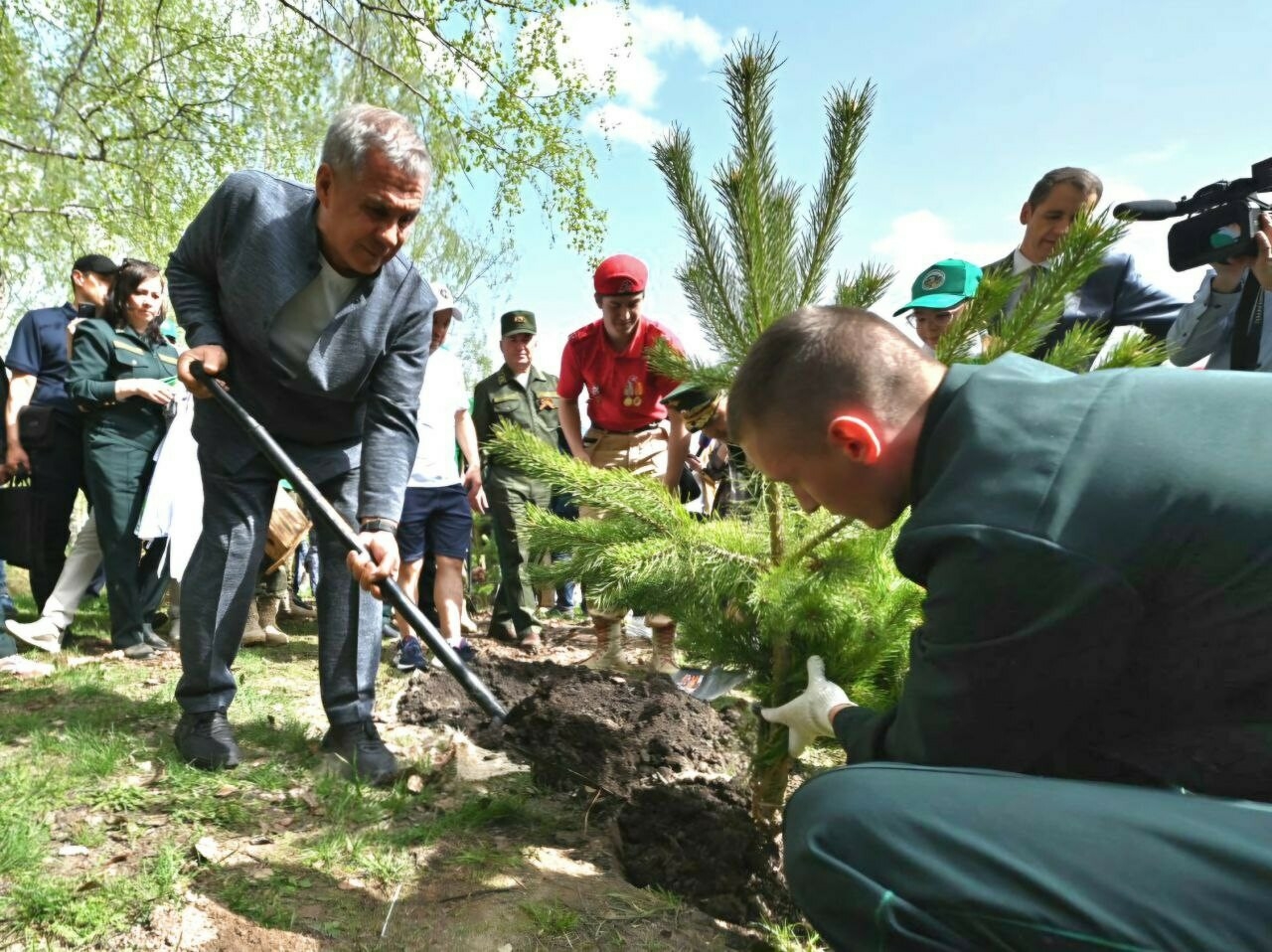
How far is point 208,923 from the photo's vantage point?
1.71m

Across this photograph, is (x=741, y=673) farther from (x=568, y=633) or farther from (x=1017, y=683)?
(x=568, y=633)

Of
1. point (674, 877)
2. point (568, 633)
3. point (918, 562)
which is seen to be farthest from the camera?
point (568, 633)

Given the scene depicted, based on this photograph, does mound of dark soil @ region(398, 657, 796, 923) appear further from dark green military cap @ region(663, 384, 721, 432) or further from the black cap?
the black cap

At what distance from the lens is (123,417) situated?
167 inches

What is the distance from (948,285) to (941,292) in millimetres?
29

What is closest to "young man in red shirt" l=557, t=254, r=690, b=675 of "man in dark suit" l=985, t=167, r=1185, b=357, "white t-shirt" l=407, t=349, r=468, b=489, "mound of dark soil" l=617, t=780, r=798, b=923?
"white t-shirt" l=407, t=349, r=468, b=489

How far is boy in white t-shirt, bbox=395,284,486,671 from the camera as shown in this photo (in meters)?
4.45

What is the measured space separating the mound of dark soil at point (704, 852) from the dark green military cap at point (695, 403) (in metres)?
0.95

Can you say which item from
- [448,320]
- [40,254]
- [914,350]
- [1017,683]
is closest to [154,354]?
[448,320]

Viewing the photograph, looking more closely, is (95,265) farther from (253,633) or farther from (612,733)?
(612,733)

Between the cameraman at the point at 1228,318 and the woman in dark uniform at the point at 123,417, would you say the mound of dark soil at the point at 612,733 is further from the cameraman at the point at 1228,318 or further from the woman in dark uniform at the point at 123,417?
the woman in dark uniform at the point at 123,417

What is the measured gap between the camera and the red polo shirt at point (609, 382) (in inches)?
156

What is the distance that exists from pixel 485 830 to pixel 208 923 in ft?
2.31

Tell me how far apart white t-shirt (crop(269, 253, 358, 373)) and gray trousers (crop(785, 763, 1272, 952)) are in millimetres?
1907
